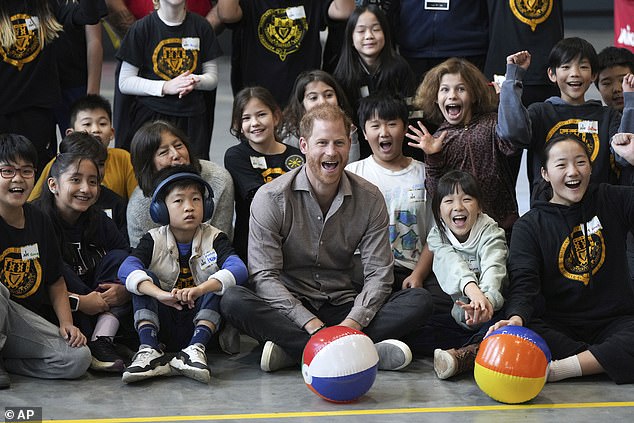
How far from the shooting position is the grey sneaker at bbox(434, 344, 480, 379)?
13.3ft

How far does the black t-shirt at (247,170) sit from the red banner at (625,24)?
2621mm

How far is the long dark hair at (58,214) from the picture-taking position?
4559 millimetres

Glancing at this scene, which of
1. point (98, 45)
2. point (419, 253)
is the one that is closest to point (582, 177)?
point (419, 253)

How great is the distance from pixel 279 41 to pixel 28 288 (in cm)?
225

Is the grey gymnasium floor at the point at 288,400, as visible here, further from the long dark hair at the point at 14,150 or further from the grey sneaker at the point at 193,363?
the long dark hair at the point at 14,150

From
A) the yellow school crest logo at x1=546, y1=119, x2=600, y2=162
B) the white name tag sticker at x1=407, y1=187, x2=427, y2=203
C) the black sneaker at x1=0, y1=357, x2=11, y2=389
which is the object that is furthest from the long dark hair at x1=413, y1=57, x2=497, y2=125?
the black sneaker at x1=0, y1=357, x2=11, y2=389

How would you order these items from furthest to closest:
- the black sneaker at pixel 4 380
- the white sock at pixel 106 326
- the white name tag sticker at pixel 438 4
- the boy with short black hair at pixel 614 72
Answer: the white name tag sticker at pixel 438 4, the boy with short black hair at pixel 614 72, the white sock at pixel 106 326, the black sneaker at pixel 4 380

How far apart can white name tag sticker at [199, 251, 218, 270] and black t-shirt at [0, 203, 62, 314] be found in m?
0.62

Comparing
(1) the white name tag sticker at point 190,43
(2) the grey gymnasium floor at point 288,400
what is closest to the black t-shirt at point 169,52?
(1) the white name tag sticker at point 190,43

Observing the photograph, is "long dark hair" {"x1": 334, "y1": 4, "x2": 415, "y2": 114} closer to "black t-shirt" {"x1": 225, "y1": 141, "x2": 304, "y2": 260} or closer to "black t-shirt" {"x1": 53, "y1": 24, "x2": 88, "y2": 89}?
"black t-shirt" {"x1": 225, "y1": 141, "x2": 304, "y2": 260}

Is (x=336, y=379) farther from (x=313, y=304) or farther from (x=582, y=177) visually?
(x=582, y=177)

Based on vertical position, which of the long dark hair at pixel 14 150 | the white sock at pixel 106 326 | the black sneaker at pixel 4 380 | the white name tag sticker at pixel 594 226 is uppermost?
the long dark hair at pixel 14 150

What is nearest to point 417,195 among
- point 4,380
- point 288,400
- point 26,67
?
point 288,400

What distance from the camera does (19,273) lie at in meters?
4.25
